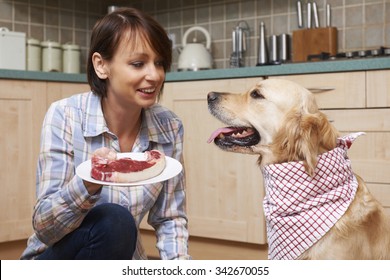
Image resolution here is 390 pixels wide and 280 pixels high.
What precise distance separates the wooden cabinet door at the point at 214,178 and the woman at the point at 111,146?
3.74 ft

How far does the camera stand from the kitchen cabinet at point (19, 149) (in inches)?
116

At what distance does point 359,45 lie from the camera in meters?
3.23

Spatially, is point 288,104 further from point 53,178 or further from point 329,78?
point 329,78

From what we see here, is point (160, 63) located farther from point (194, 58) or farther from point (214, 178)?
point (194, 58)

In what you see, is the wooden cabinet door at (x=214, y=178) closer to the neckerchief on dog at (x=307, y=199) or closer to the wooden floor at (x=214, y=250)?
the wooden floor at (x=214, y=250)

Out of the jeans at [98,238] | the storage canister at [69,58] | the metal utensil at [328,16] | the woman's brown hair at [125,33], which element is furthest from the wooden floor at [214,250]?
the woman's brown hair at [125,33]

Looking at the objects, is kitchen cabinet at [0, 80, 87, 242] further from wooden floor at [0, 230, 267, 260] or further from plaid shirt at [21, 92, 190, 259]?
plaid shirt at [21, 92, 190, 259]

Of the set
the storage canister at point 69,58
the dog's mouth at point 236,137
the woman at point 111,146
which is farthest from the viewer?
the storage canister at point 69,58

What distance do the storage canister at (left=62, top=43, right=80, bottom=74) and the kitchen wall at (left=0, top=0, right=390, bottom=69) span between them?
0.70 ft

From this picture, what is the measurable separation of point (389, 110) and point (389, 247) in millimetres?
996

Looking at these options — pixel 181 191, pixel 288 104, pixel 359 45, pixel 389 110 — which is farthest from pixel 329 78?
pixel 181 191

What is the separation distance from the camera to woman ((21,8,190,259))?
1556mm

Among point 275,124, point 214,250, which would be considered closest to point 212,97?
point 275,124

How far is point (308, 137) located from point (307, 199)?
179mm
